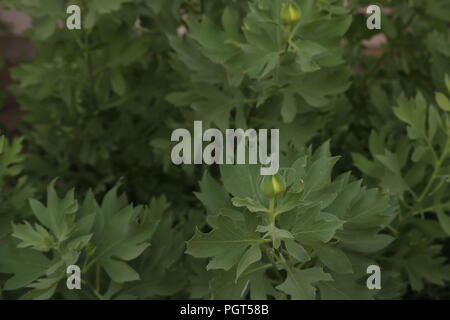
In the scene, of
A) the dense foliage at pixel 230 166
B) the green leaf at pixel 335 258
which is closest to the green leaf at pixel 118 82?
the dense foliage at pixel 230 166

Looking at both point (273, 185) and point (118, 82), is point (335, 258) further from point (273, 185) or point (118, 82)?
point (118, 82)

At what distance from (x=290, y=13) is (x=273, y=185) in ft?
0.74

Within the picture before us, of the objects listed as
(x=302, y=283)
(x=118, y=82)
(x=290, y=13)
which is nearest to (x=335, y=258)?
(x=302, y=283)

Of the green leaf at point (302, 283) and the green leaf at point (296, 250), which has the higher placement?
the green leaf at point (296, 250)

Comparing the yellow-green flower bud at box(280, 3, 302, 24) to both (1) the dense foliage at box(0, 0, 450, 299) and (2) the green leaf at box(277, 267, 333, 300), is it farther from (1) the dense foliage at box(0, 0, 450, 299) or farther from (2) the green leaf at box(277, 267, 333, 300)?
(2) the green leaf at box(277, 267, 333, 300)

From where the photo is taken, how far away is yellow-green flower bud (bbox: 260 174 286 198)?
1.91ft

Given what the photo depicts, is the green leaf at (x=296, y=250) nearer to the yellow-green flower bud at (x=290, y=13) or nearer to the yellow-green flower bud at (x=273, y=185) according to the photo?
the yellow-green flower bud at (x=273, y=185)

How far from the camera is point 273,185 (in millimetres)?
583

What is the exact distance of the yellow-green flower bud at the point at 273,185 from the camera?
58 cm

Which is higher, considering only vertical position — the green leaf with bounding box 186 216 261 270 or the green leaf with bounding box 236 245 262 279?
the green leaf with bounding box 186 216 261 270

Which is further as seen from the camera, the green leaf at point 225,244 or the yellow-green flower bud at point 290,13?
the yellow-green flower bud at point 290,13

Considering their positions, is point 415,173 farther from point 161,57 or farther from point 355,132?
point 161,57

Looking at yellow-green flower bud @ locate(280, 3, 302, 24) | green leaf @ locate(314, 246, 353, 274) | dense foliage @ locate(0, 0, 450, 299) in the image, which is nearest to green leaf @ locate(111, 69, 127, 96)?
dense foliage @ locate(0, 0, 450, 299)

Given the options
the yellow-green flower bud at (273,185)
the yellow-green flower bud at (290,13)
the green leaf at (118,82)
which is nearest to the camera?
the yellow-green flower bud at (273,185)
